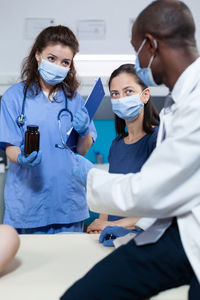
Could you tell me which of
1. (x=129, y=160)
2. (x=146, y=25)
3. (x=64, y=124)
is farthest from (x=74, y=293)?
(x=64, y=124)

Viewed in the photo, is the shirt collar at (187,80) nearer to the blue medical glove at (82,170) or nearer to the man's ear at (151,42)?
the man's ear at (151,42)

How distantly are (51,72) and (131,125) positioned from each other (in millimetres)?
476

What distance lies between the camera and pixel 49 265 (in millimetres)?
1164

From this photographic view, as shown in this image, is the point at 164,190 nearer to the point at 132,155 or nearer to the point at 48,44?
the point at 132,155

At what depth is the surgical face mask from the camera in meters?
1.65

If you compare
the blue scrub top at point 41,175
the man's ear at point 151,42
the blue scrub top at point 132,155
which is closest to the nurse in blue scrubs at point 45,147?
the blue scrub top at point 41,175

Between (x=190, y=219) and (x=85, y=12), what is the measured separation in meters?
2.49

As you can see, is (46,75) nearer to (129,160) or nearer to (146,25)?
(129,160)

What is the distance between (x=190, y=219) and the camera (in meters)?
0.83

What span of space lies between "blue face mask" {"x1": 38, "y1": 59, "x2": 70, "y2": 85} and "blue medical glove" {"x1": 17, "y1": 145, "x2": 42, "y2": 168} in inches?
14.7

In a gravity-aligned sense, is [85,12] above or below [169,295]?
above

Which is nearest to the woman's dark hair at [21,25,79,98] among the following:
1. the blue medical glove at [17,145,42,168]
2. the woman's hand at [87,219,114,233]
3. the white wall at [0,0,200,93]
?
the blue medical glove at [17,145,42,168]

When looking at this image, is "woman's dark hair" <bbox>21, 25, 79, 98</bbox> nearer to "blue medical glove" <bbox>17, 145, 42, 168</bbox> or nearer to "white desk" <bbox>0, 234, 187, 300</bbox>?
"blue medical glove" <bbox>17, 145, 42, 168</bbox>

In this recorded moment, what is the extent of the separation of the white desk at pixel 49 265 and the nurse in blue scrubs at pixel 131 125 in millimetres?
275
